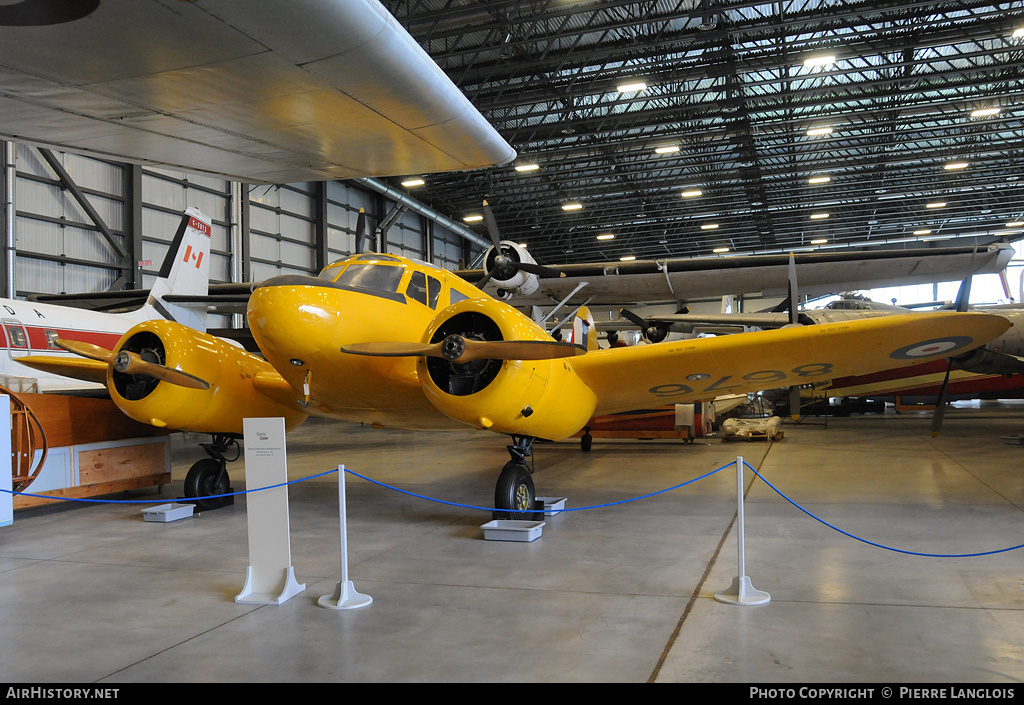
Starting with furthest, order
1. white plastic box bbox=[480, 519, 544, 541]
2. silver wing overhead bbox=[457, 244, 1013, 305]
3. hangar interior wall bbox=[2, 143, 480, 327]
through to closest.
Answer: hangar interior wall bbox=[2, 143, 480, 327]
silver wing overhead bbox=[457, 244, 1013, 305]
white plastic box bbox=[480, 519, 544, 541]

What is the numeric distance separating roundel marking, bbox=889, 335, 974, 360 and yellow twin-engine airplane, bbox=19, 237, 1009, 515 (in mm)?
25

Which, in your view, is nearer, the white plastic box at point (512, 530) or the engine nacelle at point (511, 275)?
the white plastic box at point (512, 530)

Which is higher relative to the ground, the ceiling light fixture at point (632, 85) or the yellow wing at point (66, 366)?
the ceiling light fixture at point (632, 85)

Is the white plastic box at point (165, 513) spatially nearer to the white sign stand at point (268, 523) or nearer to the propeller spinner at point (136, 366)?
the propeller spinner at point (136, 366)

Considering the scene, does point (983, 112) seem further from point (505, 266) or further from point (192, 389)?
point (192, 389)

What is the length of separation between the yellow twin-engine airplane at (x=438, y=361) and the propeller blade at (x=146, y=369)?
2cm

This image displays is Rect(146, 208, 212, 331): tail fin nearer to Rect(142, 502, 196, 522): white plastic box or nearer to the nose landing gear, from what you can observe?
Rect(142, 502, 196, 522): white plastic box

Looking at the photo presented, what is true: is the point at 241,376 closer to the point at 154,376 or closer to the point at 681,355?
the point at 154,376

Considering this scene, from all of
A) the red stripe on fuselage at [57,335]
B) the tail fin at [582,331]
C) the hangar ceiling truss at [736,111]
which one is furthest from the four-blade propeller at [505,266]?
the hangar ceiling truss at [736,111]

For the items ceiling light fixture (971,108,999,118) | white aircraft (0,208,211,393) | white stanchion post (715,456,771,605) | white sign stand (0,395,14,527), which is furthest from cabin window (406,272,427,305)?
ceiling light fixture (971,108,999,118)

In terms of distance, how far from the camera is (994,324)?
22.3 feet

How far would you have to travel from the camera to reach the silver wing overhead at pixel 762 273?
580 inches

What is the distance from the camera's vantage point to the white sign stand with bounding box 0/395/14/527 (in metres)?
6.68

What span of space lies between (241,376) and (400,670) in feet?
20.4
